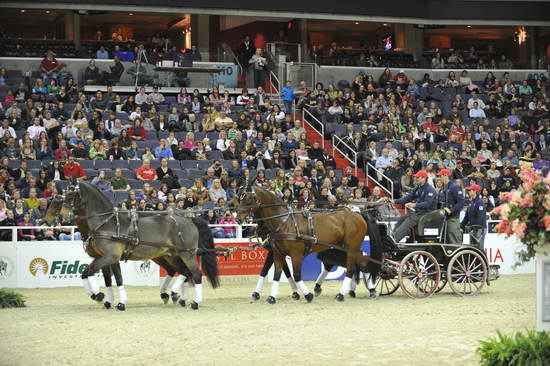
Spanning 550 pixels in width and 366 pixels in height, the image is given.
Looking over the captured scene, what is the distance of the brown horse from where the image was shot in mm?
17312

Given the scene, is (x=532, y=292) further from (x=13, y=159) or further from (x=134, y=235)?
(x=13, y=159)

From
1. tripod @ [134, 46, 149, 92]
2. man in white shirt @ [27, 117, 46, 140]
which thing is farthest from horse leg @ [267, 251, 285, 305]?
tripod @ [134, 46, 149, 92]

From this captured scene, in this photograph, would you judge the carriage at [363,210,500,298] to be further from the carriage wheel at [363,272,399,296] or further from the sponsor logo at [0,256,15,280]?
the sponsor logo at [0,256,15,280]

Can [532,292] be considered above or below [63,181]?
below

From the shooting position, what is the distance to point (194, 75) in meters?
33.2

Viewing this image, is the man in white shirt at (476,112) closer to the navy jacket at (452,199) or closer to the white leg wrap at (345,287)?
the navy jacket at (452,199)

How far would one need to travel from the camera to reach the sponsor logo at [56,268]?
21609mm

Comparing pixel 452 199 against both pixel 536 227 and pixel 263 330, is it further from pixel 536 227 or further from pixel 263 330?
pixel 536 227

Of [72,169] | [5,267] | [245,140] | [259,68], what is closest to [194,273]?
[5,267]

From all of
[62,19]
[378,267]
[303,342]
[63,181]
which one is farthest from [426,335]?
[62,19]

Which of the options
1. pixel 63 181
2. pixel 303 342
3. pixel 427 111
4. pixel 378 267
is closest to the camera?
pixel 303 342

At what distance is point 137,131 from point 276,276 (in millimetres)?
10873

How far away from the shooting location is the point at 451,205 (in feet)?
61.1

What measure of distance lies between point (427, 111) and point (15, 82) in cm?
1320
